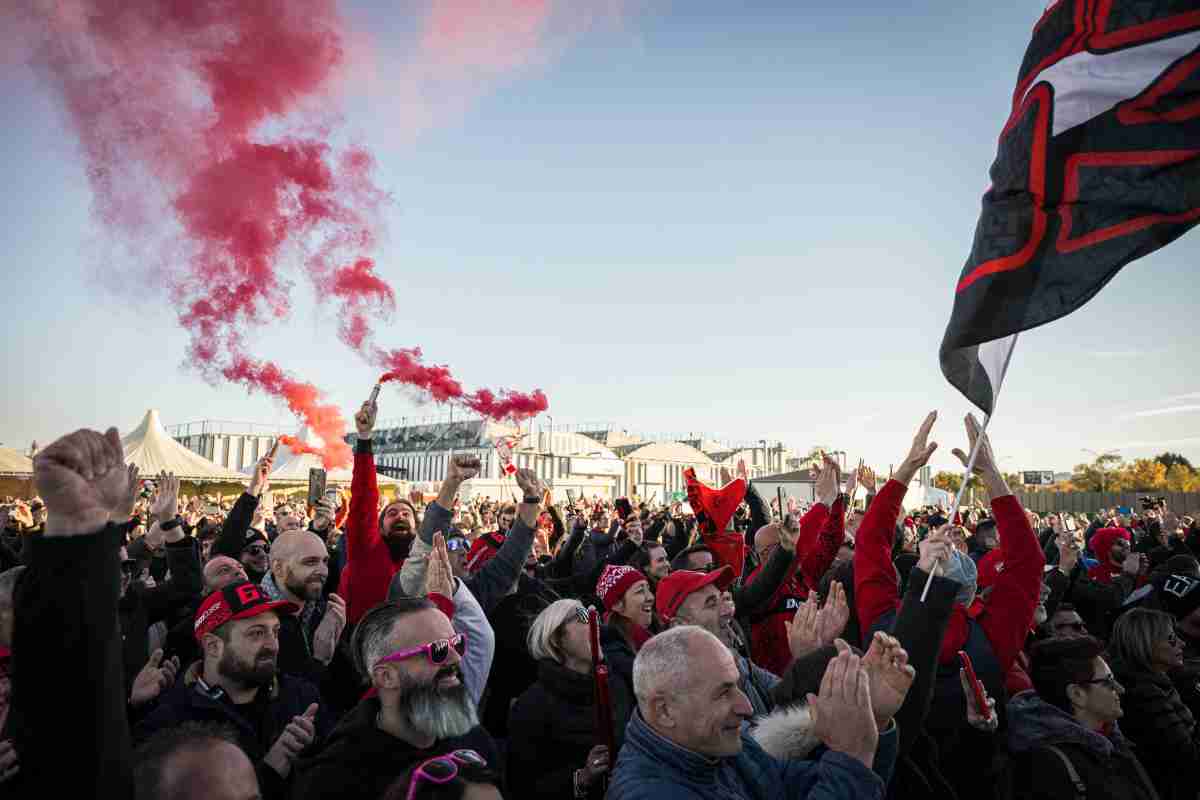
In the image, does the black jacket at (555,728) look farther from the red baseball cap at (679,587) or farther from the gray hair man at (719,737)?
the gray hair man at (719,737)

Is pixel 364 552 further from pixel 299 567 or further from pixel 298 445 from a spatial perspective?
pixel 298 445

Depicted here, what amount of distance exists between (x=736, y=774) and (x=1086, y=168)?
3.06 metres

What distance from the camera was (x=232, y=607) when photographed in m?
3.91

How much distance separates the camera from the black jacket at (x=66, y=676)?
1.58 metres

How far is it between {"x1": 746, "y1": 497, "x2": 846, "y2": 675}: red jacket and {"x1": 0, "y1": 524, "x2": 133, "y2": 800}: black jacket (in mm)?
5327

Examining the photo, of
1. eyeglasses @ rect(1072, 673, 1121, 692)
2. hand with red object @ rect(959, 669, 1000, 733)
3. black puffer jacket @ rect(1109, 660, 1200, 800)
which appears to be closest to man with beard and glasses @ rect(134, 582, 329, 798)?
hand with red object @ rect(959, 669, 1000, 733)

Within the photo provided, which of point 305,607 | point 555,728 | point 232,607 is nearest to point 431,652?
point 555,728

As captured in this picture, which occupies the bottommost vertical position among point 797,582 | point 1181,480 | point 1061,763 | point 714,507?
point 1061,763

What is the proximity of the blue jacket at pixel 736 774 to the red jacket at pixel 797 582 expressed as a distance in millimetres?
3520

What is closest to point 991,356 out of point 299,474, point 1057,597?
point 1057,597

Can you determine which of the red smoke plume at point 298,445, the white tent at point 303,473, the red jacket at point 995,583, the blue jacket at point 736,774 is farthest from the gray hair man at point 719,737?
the white tent at point 303,473

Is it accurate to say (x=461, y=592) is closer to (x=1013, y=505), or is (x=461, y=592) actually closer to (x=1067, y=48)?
(x=1013, y=505)

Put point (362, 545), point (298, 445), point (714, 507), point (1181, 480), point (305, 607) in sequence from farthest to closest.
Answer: point (1181, 480), point (298, 445), point (714, 507), point (362, 545), point (305, 607)

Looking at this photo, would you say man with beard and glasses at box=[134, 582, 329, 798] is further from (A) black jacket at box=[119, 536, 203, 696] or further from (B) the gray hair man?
(A) black jacket at box=[119, 536, 203, 696]
